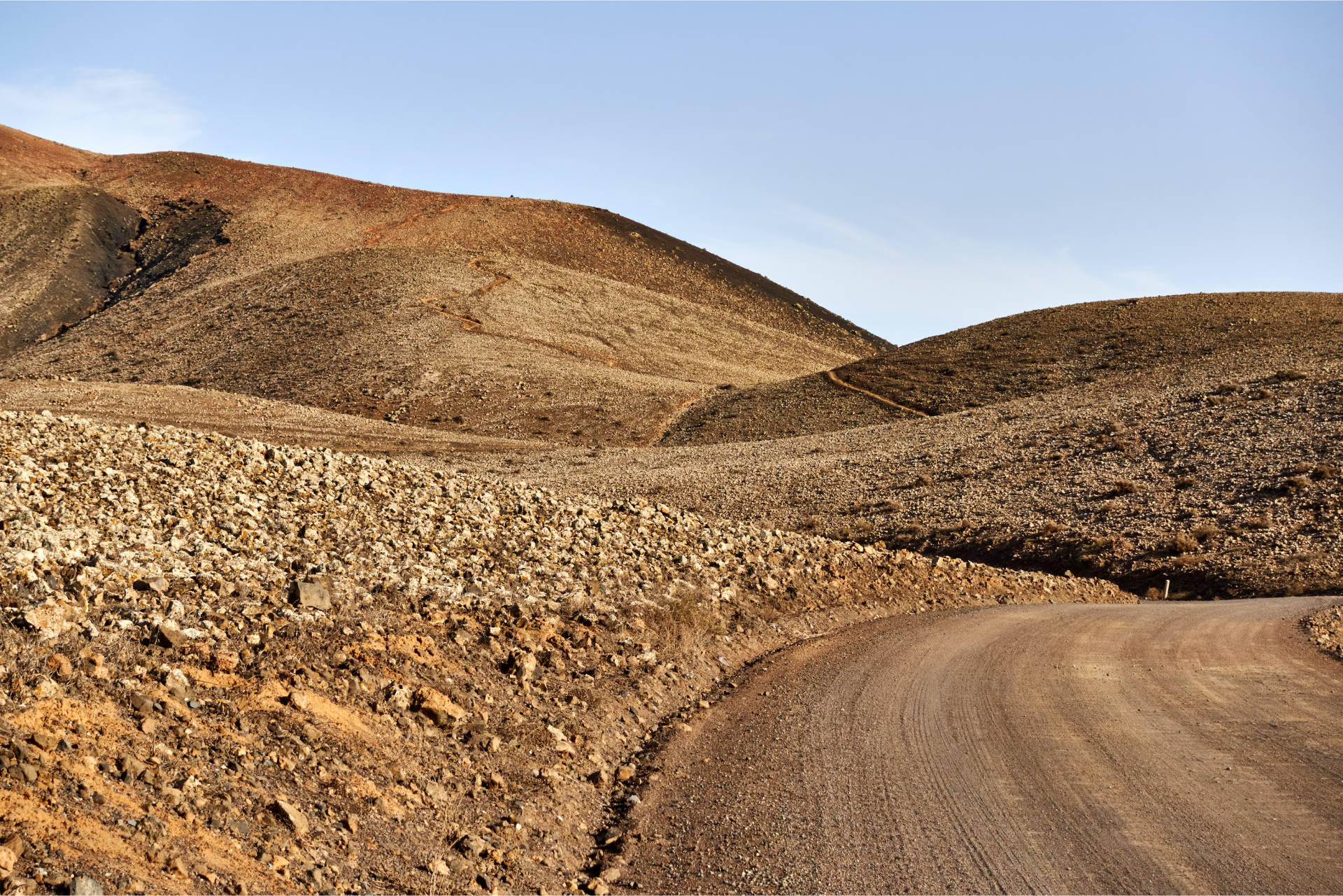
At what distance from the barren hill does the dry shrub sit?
26331 millimetres

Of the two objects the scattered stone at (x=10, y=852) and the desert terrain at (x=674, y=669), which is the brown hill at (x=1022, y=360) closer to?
the desert terrain at (x=674, y=669)

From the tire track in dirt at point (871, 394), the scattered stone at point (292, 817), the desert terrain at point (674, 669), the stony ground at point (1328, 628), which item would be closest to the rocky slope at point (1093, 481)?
the desert terrain at point (674, 669)

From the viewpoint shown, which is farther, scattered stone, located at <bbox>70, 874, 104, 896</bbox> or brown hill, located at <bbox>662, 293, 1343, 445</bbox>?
brown hill, located at <bbox>662, 293, 1343, 445</bbox>

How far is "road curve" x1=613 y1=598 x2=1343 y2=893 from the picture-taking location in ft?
20.6

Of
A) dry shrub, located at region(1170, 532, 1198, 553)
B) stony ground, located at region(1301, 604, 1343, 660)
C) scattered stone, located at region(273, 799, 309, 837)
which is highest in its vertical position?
dry shrub, located at region(1170, 532, 1198, 553)

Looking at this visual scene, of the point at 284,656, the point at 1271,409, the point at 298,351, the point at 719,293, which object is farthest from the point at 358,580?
the point at 719,293

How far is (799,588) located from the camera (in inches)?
565

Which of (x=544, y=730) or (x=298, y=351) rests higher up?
(x=298, y=351)

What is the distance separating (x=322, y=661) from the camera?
299 inches

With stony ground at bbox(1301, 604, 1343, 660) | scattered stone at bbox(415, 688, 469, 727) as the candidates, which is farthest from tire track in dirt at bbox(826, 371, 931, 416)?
scattered stone at bbox(415, 688, 469, 727)

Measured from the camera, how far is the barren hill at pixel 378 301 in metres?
50.0

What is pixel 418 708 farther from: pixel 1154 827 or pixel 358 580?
pixel 1154 827

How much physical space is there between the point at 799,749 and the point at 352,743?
3875mm

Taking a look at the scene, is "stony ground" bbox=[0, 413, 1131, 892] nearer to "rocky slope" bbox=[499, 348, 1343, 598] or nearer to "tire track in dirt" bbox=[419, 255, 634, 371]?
"rocky slope" bbox=[499, 348, 1343, 598]
